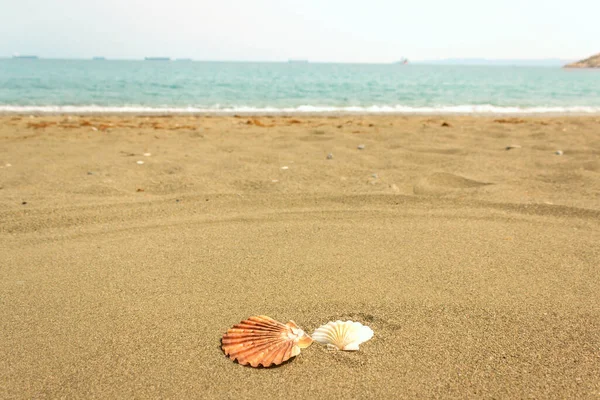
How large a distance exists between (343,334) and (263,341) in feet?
0.92

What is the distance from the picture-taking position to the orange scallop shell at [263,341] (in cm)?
153

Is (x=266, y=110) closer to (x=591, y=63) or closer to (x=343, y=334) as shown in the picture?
(x=343, y=334)

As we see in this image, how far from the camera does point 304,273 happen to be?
84.5 inches

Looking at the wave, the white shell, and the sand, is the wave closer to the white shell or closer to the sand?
the sand

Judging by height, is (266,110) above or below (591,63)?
below

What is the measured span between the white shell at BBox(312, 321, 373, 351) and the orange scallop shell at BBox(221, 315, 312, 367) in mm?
56

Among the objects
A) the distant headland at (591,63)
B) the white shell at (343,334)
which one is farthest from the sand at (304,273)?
the distant headland at (591,63)

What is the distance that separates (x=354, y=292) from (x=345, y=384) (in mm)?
585

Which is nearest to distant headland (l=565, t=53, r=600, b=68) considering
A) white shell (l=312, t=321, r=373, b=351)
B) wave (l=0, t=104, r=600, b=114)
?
wave (l=0, t=104, r=600, b=114)

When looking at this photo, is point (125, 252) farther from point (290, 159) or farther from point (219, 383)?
point (290, 159)

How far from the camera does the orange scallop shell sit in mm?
1530

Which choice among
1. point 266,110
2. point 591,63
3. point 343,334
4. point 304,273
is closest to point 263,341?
point 343,334

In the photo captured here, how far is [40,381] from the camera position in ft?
4.70

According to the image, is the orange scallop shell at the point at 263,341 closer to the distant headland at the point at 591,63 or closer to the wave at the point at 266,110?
the wave at the point at 266,110
